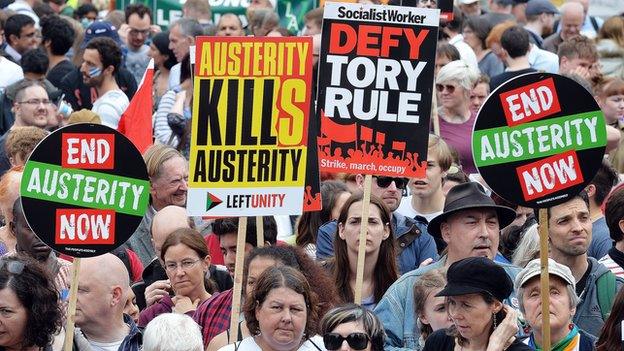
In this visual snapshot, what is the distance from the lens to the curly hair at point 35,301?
8195mm

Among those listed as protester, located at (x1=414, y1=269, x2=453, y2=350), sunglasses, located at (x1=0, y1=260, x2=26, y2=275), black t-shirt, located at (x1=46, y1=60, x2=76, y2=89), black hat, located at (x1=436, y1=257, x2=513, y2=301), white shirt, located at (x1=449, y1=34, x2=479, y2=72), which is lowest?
protester, located at (x1=414, y1=269, x2=453, y2=350)

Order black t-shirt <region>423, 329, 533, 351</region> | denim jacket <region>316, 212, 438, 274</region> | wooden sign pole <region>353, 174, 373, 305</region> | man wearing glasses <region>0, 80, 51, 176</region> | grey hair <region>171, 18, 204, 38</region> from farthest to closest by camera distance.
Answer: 1. grey hair <region>171, 18, 204, 38</region>
2. man wearing glasses <region>0, 80, 51, 176</region>
3. denim jacket <region>316, 212, 438, 274</region>
4. wooden sign pole <region>353, 174, 373, 305</region>
5. black t-shirt <region>423, 329, 533, 351</region>

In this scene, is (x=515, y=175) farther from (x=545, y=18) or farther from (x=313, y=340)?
(x=545, y=18)

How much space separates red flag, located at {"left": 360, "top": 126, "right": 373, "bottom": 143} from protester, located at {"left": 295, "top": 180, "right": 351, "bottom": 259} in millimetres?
1212

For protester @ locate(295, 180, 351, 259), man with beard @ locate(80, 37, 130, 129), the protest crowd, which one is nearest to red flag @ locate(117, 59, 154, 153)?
the protest crowd

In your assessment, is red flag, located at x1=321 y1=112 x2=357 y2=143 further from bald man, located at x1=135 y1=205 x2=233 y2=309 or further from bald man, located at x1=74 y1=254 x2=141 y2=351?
bald man, located at x1=74 y1=254 x2=141 y2=351

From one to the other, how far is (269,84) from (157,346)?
6.54 feet

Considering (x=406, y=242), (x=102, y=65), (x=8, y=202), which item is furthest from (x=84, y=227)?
(x=102, y=65)

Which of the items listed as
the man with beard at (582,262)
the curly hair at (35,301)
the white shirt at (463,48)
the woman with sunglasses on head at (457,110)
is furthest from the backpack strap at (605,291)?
the white shirt at (463,48)

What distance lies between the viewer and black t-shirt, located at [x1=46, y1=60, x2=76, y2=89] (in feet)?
55.2

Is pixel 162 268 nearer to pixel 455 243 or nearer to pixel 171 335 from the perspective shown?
pixel 455 243

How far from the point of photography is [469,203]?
9.44 metres

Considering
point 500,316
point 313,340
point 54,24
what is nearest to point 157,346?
point 313,340

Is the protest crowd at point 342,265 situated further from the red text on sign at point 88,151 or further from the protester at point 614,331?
the red text on sign at point 88,151
